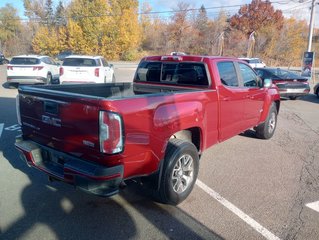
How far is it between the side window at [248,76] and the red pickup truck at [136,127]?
37 centimetres

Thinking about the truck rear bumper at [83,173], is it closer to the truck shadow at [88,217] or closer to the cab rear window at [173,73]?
the truck shadow at [88,217]

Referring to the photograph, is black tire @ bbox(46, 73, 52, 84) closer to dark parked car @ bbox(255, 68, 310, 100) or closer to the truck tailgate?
dark parked car @ bbox(255, 68, 310, 100)

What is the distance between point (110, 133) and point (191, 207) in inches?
62.4

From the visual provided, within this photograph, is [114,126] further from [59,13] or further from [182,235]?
[59,13]

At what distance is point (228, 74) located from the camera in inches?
192

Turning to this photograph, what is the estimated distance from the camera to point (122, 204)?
3682 millimetres

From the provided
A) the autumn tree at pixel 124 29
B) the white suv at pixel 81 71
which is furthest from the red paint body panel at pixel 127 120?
the autumn tree at pixel 124 29

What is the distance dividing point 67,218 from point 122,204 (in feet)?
2.26

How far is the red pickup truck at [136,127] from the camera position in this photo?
9.32 ft

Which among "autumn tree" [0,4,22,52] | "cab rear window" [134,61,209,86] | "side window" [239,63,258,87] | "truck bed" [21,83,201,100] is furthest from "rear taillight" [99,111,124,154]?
"autumn tree" [0,4,22,52]

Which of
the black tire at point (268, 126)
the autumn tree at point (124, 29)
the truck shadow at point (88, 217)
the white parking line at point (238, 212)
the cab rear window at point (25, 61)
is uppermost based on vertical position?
the autumn tree at point (124, 29)

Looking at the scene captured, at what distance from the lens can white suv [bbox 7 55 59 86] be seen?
1364 cm

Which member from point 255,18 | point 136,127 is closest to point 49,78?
point 136,127

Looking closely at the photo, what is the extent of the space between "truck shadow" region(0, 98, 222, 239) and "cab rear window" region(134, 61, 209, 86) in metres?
1.92
